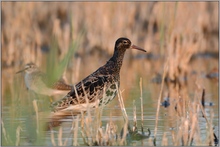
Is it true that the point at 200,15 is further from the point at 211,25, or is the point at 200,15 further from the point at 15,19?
the point at 15,19

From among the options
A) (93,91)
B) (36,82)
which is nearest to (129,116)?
(93,91)

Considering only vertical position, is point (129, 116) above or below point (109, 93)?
below

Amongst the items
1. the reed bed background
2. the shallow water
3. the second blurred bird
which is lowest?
the shallow water

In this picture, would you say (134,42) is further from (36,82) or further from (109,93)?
(109,93)

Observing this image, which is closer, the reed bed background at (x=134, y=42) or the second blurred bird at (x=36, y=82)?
the second blurred bird at (x=36, y=82)

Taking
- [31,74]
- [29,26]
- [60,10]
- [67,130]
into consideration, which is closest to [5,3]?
[29,26]

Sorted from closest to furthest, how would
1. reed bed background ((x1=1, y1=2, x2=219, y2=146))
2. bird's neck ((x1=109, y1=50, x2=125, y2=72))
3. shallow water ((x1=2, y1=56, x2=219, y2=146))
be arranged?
1. shallow water ((x1=2, y1=56, x2=219, y2=146))
2. bird's neck ((x1=109, y1=50, x2=125, y2=72))
3. reed bed background ((x1=1, y1=2, x2=219, y2=146))

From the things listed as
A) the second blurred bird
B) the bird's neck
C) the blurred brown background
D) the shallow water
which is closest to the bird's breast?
the shallow water

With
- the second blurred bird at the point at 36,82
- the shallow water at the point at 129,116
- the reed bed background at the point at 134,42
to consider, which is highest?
the reed bed background at the point at 134,42

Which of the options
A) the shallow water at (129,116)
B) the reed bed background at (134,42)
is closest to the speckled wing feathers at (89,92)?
the shallow water at (129,116)

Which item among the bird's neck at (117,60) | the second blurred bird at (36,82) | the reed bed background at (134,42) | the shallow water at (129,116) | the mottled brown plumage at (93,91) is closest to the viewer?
the shallow water at (129,116)

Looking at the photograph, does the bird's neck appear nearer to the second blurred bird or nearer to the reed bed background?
the reed bed background

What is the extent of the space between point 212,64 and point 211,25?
13.0 ft

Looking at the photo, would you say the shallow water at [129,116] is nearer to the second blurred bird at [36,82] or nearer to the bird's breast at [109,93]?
the bird's breast at [109,93]
